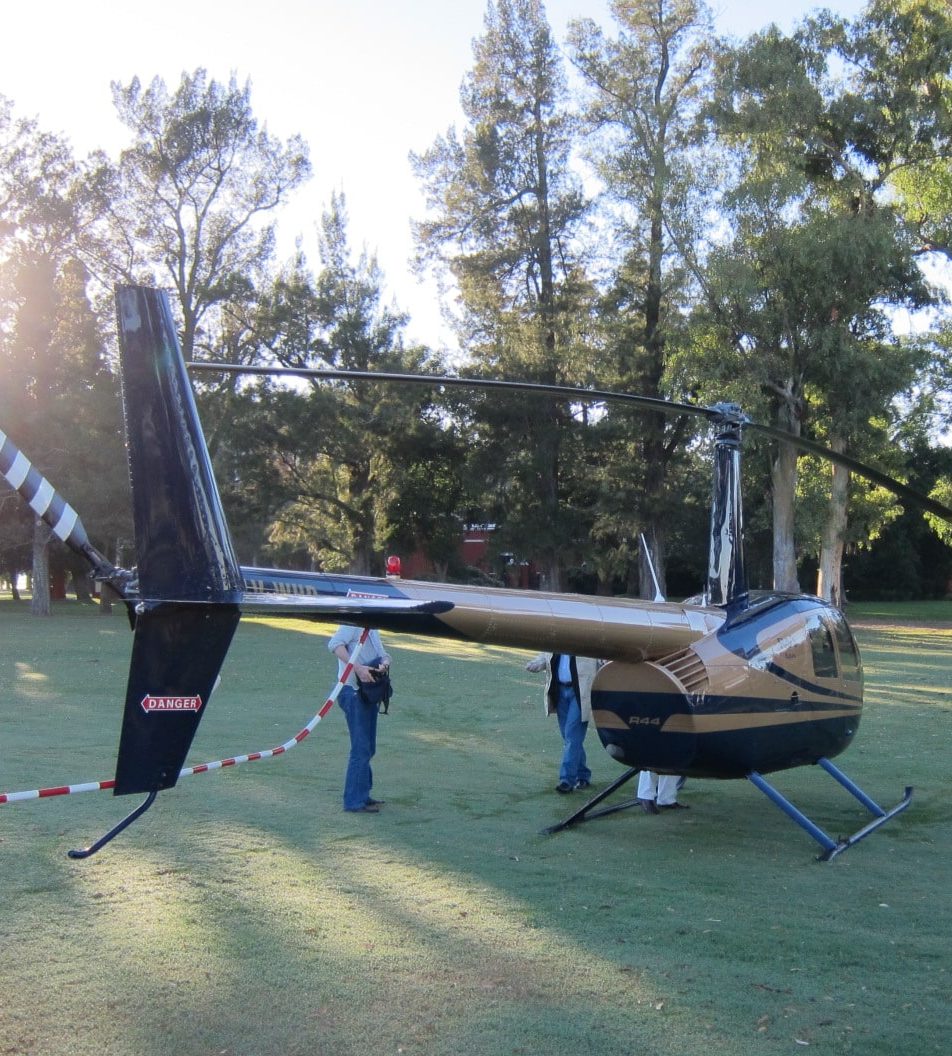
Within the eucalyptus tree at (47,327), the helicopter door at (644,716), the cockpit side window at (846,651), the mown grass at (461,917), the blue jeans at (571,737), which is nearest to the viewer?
the mown grass at (461,917)

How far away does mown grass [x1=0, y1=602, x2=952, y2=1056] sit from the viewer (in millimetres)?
5035

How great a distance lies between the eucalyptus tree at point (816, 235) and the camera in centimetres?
3250

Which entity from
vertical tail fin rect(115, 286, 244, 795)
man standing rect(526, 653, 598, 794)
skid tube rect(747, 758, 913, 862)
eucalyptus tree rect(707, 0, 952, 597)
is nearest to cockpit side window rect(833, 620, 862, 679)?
skid tube rect(747, 758, 913, 862)

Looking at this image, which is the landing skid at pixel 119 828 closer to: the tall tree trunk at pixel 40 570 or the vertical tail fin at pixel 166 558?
the vertical tail fin at pixel 166 558

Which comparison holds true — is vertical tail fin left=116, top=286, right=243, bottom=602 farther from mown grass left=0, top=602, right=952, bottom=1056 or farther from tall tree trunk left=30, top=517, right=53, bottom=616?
tall tree trunk left=30, top=517, right=53, bottom=616

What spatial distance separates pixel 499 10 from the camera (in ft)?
158

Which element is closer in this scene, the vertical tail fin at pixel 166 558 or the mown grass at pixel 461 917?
the mown grass at pixel 461 917

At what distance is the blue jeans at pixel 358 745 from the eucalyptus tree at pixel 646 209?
2783 cm

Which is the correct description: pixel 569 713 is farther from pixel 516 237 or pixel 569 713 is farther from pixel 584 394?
pixel 516 237

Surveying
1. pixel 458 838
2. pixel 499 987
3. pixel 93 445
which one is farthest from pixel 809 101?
pixel 499 987

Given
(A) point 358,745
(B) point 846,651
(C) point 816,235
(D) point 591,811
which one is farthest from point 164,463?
(C) point 816,235

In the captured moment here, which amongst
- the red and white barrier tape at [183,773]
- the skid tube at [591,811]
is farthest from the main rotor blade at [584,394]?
the skid tube at [591,811]

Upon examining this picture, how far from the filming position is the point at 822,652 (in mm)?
8875

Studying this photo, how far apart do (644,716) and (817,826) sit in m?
2.08
